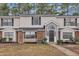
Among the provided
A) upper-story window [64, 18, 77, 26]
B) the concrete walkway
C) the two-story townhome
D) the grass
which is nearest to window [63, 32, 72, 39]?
the two-story townhome

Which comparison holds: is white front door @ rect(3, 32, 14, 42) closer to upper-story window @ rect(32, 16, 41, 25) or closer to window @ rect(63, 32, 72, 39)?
upper-story window @ rect(32, 16, 41, 25)

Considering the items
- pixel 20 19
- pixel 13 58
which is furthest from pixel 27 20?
pixel 13 58

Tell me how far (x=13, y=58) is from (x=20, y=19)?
128 cm

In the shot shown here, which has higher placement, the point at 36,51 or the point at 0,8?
the point at 0,8

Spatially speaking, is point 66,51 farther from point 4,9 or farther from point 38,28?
point 4,9

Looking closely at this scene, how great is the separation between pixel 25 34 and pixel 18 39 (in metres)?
0.27

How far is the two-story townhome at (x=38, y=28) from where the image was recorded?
57.1 ft

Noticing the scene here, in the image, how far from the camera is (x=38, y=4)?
17.2 m

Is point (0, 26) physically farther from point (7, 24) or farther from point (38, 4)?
point (38, 4)

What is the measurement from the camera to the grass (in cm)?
1706

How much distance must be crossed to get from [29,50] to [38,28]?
79 cm

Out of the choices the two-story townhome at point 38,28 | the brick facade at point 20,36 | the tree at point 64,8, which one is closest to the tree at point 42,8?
the two-story townhome at point 38,28

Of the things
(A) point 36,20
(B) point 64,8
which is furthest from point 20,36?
(B) point 64,8

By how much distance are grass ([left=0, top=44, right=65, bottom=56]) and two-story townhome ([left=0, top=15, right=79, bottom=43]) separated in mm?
269
